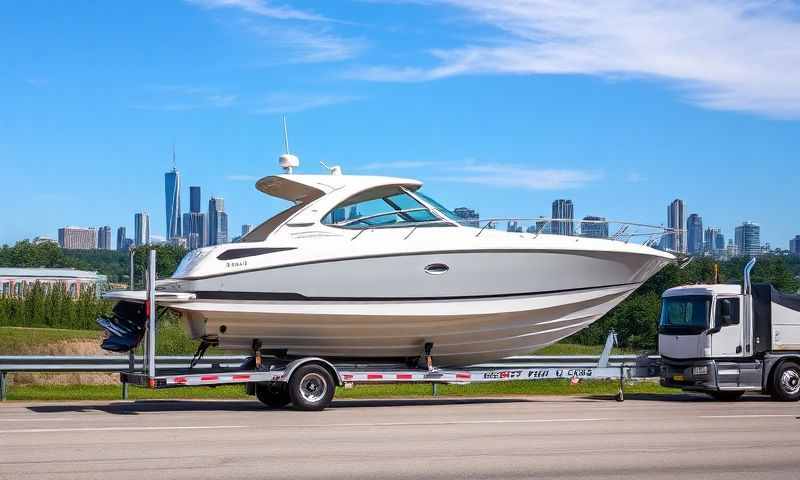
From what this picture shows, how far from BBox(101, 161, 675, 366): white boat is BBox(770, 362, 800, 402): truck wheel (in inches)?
129

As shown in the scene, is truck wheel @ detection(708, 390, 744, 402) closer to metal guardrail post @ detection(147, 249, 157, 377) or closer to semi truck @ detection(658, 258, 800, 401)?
semi truck @ detection(658, 258, 800, 401)

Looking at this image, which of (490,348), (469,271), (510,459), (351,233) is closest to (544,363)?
(490,348)

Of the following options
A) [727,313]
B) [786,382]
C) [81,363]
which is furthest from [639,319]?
[81,363]

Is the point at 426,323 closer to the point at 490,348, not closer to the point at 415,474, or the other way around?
the point at 490,348

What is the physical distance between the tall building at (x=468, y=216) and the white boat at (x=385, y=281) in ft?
0.59

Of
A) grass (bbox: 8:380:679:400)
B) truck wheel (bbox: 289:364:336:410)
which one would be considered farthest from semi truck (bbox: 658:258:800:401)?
truck wheel (bbox: 289:364:336:410)

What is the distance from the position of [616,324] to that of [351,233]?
38.3 metres

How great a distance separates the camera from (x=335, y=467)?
955cm

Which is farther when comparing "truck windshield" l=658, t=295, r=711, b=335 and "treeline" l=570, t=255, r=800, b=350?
"treeline" l=570, t=255, r=800, b=350

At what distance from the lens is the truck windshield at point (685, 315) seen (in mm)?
18828

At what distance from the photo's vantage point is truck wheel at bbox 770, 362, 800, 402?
1870 centimetres

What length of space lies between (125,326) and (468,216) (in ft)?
19.7

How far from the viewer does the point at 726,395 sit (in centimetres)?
1977

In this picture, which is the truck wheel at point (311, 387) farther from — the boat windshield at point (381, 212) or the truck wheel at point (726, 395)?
the truck wheel at point (726, 395)
